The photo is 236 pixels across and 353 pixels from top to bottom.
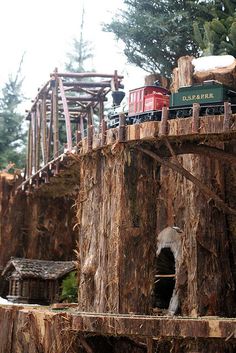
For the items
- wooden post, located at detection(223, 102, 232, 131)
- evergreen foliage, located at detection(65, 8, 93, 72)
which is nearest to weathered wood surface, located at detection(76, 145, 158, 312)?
wooden post, located at detection(223, 102, 232, 131)

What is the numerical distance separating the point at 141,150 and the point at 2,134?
22.0 metres

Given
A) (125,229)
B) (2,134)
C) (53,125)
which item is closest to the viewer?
(125,229)

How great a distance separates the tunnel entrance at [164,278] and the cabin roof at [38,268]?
360 centimetres

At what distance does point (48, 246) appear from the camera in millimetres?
23797

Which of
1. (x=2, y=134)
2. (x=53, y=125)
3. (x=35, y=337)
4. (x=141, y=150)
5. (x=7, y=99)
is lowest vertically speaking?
(x=35, y=337)

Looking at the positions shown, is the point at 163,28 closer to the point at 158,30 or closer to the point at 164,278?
the point at 158,30

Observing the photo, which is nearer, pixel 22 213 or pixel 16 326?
pixel 16 326

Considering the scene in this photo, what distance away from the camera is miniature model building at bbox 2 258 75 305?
69.3 feet

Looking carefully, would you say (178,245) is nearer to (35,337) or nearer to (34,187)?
(35,337)

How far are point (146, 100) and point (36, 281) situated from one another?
1080 cm

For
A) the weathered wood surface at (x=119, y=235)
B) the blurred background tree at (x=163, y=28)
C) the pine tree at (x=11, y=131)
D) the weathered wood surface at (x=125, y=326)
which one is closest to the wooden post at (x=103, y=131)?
the weathered wood surface at (x=119, y=235)

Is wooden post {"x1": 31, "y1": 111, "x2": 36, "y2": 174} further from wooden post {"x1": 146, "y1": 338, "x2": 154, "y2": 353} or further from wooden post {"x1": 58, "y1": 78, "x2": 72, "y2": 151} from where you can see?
wooden post {"x1": 146, "y1": 338, "x2": 154, "y2": 353}

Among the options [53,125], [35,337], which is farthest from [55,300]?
[35,337]

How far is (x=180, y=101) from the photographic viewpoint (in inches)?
485
